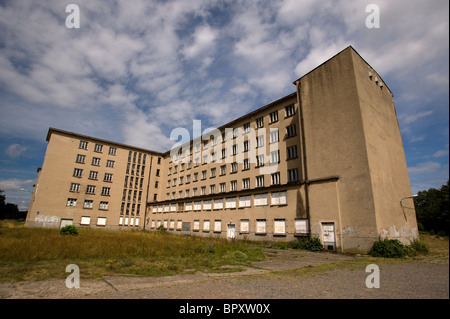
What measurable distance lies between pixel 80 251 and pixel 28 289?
618 cm

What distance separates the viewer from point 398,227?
61.0 ft

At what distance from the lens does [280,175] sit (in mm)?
26094

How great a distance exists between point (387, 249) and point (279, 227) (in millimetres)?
9261

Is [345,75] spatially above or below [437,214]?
above

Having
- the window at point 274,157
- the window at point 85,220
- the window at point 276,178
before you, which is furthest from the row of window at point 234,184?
the window at point 85,220

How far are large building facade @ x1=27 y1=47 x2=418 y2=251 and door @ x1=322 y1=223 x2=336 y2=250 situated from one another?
8cm

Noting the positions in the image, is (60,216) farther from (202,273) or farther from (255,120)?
(202,273)

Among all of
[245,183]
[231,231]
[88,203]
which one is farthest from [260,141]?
[88,203]

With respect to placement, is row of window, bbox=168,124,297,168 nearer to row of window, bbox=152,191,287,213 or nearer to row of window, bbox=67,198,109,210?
row of window, bbox=152,191,287,213

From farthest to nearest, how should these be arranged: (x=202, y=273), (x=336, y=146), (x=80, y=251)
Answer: (x=336, y=146) → (x=80, y=251) → (x=202, y=273)

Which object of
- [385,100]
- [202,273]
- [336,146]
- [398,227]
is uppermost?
[385,100]

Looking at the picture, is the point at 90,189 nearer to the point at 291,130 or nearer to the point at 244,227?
the point at 244,227
